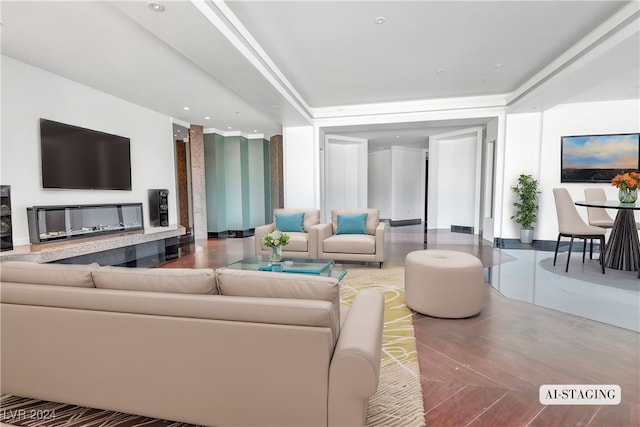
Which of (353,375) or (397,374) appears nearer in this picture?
(353,375)

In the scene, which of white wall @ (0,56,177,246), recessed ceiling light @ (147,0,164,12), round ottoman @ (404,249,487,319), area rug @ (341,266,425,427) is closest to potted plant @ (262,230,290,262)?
area rug @ (341,266,425,427)

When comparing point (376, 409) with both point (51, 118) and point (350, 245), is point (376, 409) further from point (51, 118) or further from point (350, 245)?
point (51, 118)

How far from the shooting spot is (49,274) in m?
1.67

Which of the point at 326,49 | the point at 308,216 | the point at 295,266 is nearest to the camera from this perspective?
the point at 295,266

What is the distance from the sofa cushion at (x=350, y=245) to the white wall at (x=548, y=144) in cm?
363

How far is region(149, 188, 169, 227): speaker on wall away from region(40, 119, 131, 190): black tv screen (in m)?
0.58

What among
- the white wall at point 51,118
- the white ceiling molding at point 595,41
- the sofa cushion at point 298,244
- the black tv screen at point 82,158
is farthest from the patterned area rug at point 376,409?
the white ceiling molding at point 595,41

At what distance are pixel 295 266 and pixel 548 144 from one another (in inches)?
234

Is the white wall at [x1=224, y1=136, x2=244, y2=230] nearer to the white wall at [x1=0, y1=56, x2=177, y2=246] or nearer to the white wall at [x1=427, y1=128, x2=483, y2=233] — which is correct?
the white wall at [x1=0, y1=56, x2=177, y2=246]

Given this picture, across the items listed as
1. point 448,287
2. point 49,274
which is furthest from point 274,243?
point 49,274

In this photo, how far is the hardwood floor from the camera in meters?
1.67

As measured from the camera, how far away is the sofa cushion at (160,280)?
1.52 m

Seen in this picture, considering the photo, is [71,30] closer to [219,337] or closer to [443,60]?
[219,337]

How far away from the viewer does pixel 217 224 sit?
838 cm
